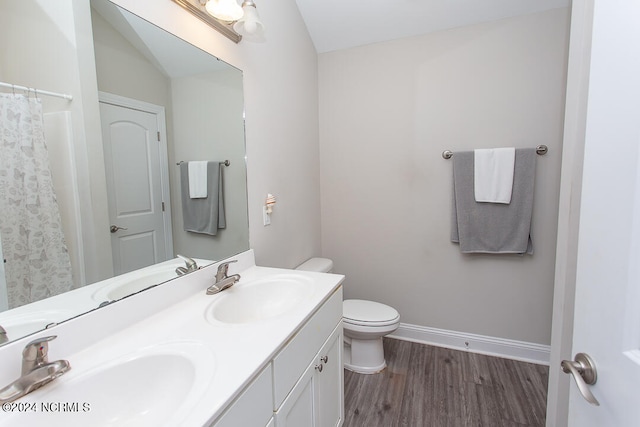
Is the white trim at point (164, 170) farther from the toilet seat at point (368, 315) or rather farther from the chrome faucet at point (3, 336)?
the toilet seat at point (368, 315)

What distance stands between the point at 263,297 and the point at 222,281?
0.70 ft

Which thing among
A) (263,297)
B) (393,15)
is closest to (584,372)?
(263,297)

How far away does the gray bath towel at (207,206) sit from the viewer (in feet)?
4.34

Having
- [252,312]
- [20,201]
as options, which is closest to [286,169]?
[252,312]

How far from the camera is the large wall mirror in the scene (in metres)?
0.78

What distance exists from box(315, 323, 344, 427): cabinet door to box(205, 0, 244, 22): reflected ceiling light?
153cm

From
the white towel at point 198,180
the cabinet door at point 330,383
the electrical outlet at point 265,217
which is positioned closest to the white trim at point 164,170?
the white towel at point 198,180

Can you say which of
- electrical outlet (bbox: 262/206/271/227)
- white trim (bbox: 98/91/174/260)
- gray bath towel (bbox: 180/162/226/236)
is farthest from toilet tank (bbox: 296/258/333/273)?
white trim (bbox: 98/91/174/260)

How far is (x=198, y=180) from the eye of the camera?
1.40 metres

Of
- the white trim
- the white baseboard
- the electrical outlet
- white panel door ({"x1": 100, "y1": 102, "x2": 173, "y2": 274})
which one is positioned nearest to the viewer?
white panel door ({"x1": 100, "y1": 102, "x2": 173, "y2": 274})

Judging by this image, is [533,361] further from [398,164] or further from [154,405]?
[154,405]

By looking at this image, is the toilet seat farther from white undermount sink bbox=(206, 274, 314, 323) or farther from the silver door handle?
the silver door handle

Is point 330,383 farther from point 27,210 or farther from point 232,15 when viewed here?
point 232,15

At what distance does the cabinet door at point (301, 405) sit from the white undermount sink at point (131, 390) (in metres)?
0.32
